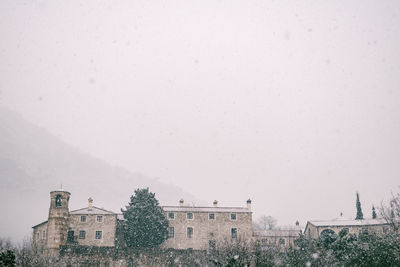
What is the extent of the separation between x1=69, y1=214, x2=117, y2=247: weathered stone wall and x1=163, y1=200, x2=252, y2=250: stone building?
22.0 feet

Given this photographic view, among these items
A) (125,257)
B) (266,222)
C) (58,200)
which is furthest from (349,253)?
(266,222)

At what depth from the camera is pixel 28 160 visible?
494ft

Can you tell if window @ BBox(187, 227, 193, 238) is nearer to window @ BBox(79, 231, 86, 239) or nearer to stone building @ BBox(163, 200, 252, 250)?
stone building @ BBox(163, 200, 252, 250)

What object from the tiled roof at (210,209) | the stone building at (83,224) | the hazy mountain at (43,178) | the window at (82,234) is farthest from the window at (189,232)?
the hazy mountain at (43,178)

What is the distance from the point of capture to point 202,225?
46.0m

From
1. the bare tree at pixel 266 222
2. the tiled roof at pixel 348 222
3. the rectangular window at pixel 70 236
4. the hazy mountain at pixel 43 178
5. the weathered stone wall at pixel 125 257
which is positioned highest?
the hazy mountain at pixel 43 178

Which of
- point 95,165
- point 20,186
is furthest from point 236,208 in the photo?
point 95,165

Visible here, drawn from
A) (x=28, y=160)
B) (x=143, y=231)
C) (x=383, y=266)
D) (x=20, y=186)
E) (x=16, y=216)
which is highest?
(x=28, y=160)

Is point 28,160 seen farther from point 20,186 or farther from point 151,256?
point 151,256

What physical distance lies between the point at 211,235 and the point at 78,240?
15.2 m

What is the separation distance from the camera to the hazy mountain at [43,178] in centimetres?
11161

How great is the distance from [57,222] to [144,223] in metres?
8.76

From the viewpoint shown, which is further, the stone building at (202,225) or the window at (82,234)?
the stone building at (202,225)

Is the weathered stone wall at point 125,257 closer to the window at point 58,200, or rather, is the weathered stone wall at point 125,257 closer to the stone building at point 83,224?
the stone building at point 83,224
